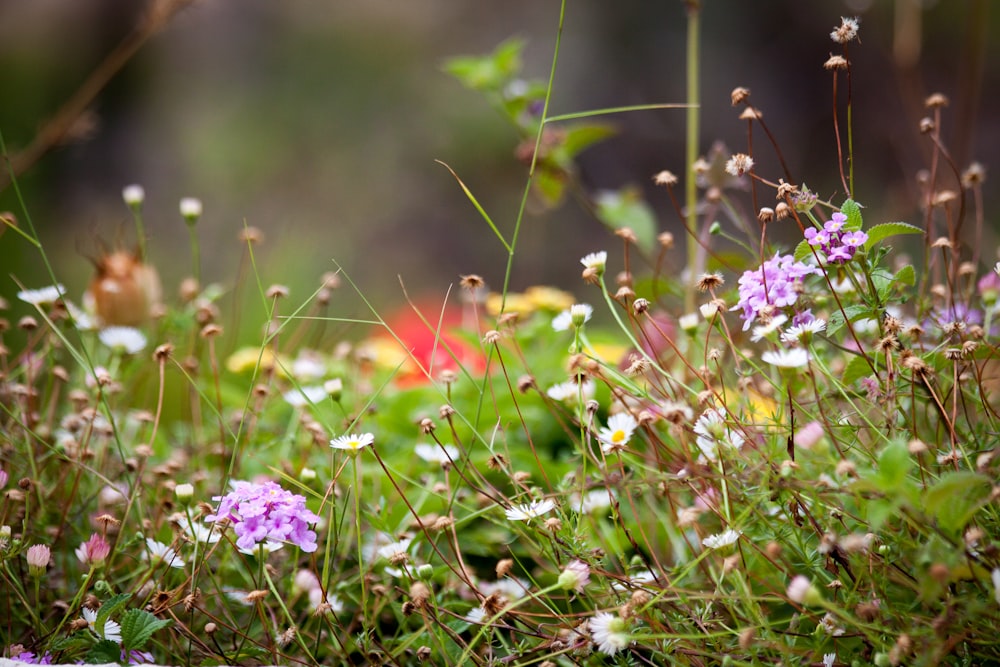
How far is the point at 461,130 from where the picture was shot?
2.78m

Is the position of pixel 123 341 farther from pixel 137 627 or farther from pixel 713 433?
pixel 713 433

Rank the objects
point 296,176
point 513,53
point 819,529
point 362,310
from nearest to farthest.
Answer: point 819,529, point 513,53, point 362,310, point 296,176

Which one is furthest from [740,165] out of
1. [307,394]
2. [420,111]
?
[420,111]

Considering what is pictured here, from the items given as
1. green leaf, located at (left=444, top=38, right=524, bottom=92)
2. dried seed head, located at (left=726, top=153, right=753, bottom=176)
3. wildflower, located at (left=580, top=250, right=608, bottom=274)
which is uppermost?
green leaf, located at (left=444, top=38, right=524, bottom=92)

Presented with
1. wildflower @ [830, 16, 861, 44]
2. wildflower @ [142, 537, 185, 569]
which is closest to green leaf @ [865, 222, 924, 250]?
wildflower @ [830, 16, 861, 44]

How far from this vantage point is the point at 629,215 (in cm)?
92

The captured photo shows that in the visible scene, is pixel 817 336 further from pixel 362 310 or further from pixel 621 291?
pixel 362 310

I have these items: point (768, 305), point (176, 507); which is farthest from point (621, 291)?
point (176, 507)

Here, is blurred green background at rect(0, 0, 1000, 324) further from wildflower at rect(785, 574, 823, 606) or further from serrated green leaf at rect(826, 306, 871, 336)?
wildflower at rect(785, 574, 823, 606)

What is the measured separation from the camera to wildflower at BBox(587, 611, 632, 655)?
0.40 metres

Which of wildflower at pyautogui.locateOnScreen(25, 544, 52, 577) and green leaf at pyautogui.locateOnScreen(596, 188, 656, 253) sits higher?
green leaf at pyautogui.locateOnScreen(596, 188, 656, 253)

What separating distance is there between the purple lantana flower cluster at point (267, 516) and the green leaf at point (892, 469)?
0.28 m

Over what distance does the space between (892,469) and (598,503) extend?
0.23m

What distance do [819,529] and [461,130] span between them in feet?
8.13
